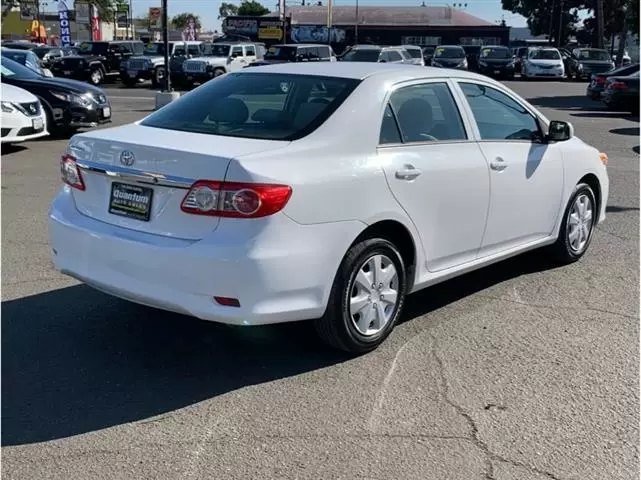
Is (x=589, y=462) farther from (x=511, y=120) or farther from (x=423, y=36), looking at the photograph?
(x=423, y=36)

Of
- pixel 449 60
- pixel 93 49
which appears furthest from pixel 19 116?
pixel 449 60

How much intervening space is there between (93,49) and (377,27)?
3946 cm

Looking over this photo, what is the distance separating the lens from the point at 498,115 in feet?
18.6

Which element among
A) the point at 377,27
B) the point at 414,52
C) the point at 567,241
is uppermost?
the point at 377,27

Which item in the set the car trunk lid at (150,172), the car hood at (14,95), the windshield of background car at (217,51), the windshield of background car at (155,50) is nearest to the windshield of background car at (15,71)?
the car hood at (14,95)

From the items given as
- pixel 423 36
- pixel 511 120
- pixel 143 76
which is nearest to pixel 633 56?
pixel 423 36

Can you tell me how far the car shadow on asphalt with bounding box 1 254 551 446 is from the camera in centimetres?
384

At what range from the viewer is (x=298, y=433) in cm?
366

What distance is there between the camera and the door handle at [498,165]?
532 centimetres

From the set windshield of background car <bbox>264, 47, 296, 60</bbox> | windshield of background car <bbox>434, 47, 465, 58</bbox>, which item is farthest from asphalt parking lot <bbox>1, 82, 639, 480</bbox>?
windshield of background car <bbox>434, 47, 465, 58</bbox>

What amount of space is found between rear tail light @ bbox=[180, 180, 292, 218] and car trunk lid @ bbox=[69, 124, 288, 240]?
0.04 metres

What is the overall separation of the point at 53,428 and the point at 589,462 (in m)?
2.46

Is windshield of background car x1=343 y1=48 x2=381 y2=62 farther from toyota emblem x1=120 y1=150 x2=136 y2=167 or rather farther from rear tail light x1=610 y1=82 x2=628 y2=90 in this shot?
toyota emblem x1=120 y1=150 x2=136 y2=167

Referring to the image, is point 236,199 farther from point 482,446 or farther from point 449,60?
point 449,60
